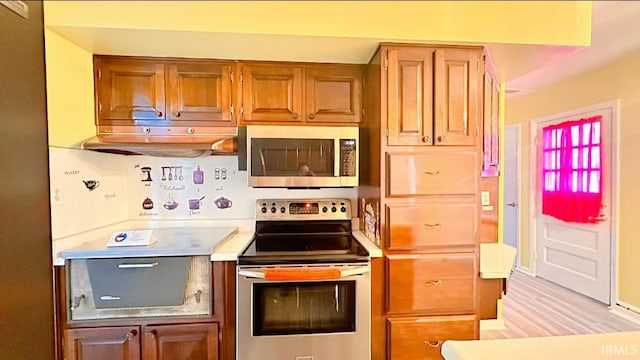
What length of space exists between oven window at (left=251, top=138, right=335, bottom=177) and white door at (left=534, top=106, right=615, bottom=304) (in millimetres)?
2621

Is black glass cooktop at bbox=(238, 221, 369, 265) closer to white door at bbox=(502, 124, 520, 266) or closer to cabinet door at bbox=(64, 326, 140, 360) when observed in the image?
cabinet door at bbox=(64, 326, 140, 360)

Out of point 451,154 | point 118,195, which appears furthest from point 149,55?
point 451,154

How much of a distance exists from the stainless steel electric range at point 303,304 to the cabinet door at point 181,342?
145mm

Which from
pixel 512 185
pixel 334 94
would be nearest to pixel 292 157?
pixel 334 94

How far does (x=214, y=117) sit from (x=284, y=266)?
936mm

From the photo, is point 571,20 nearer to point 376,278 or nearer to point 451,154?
point 451,154

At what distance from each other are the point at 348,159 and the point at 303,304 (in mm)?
785

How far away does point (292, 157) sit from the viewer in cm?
183

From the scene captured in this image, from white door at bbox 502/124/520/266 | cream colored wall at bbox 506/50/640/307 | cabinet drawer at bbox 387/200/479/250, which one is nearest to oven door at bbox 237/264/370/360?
cabinet drawer at bbox 387/200/479/250

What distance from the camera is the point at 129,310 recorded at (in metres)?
1.55

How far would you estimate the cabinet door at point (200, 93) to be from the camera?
1875 mm

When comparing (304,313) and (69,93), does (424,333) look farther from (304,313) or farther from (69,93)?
(69,93)

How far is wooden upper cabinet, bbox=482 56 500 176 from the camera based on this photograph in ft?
6.04

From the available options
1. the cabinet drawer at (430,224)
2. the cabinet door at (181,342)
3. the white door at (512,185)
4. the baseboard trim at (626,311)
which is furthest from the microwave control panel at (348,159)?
the white door at (512,185)
